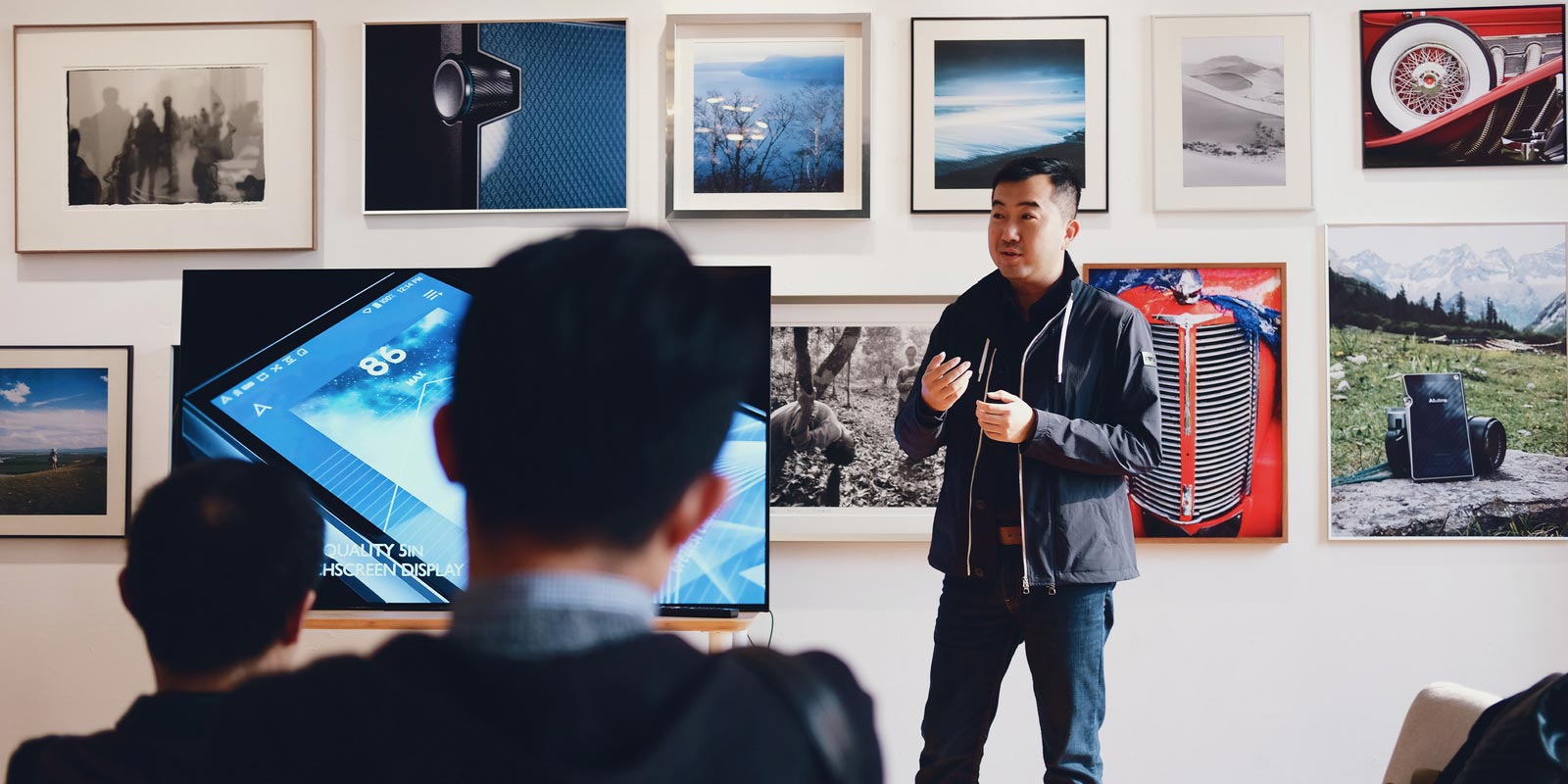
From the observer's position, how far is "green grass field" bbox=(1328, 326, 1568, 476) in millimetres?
3082

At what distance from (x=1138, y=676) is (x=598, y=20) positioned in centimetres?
236

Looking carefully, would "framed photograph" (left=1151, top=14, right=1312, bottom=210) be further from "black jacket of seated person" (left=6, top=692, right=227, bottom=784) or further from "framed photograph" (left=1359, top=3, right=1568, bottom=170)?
"black jacket of seated person" (left=6, top=692, right=227, bottom=784)

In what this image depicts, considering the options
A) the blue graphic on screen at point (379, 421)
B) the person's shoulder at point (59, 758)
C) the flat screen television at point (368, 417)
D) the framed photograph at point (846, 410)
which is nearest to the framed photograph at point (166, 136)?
the flat screen television at point (368, 417)

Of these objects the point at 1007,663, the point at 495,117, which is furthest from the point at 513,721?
the point at 495,117

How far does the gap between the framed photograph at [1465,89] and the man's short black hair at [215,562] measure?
2992 millimetres

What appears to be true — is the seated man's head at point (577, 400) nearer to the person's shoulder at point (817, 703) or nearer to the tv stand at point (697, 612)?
the person's shoulder at point (817, 703)

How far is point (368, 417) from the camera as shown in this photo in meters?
2.79

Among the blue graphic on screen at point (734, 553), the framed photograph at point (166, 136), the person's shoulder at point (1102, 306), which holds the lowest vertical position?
the blue graphic on screen at point (734, 553)

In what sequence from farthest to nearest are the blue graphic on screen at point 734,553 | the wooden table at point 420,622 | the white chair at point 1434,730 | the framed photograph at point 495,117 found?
the framed photograph at point 495,117 < the blue graphic on screen at point 734,553 < the wooden table at point 420,622 < the white chair at point 1434,730

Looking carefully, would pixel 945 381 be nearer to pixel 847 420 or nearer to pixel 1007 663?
pixel 1007 663

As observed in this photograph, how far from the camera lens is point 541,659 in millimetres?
605

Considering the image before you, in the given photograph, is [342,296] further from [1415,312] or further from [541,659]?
[1415,312]

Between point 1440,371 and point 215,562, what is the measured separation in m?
3.09

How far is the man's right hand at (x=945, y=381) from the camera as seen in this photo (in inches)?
91.0
